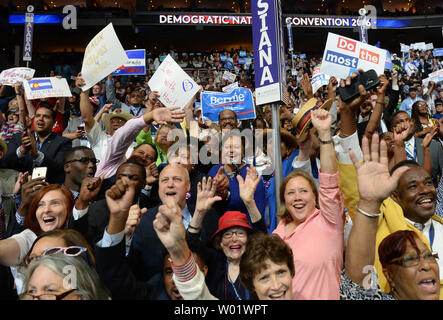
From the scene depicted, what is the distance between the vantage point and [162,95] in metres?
4.38

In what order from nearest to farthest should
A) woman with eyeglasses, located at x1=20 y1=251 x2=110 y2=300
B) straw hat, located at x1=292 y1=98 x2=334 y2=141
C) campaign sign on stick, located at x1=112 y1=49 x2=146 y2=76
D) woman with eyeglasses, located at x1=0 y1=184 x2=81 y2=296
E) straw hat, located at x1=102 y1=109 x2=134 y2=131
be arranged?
1. woman with eyeglasses, located at x1=20 y1=251 x2=110 y2=300
2. woman with eyeglasses, located at x1=0 y1=184 x2=81 y2=296
3. straw hat, located at x1=292 y1=98 x2=334 y2=141
4. straw hat, located at x1=102 y1=109 x2=134 y2=131
5. campaign sign on stick, located at x1=112 y1=49 x2=146 y2=76

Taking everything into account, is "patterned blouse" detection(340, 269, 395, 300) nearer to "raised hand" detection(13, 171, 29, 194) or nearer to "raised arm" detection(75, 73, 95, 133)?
"raised hand" detection(13, 171, 29, 194)

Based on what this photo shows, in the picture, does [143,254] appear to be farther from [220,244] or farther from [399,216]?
[399,216]

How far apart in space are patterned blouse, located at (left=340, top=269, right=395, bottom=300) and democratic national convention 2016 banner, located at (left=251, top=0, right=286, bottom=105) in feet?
4.44

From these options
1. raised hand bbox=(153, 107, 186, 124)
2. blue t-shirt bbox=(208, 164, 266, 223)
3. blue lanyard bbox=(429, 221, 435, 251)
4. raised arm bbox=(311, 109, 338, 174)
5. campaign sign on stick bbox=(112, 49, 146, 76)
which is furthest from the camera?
campaign sign on stick bbox=(112, 49, 146, 76)

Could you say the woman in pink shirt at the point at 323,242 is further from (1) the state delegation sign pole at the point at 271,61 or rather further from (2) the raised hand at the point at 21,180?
(2) the raised hand at the point at 21,180

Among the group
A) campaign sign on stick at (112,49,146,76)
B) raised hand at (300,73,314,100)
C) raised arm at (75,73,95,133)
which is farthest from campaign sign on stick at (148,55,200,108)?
campaign sign on stick at (112,49,146,76)

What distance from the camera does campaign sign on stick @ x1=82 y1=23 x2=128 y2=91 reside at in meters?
4.04

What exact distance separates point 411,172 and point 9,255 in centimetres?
258

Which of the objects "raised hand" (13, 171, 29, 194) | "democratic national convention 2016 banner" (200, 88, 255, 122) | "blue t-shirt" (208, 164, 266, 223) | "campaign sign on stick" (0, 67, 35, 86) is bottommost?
"blue t-shirt" (208, 164, 266, 223)

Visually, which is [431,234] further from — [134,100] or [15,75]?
[15,75]

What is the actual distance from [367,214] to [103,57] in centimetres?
325

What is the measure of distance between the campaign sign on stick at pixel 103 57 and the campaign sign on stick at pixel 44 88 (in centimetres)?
83

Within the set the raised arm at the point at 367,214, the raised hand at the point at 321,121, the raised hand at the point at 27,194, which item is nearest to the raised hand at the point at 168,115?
the raised hand at the point at 27,194
